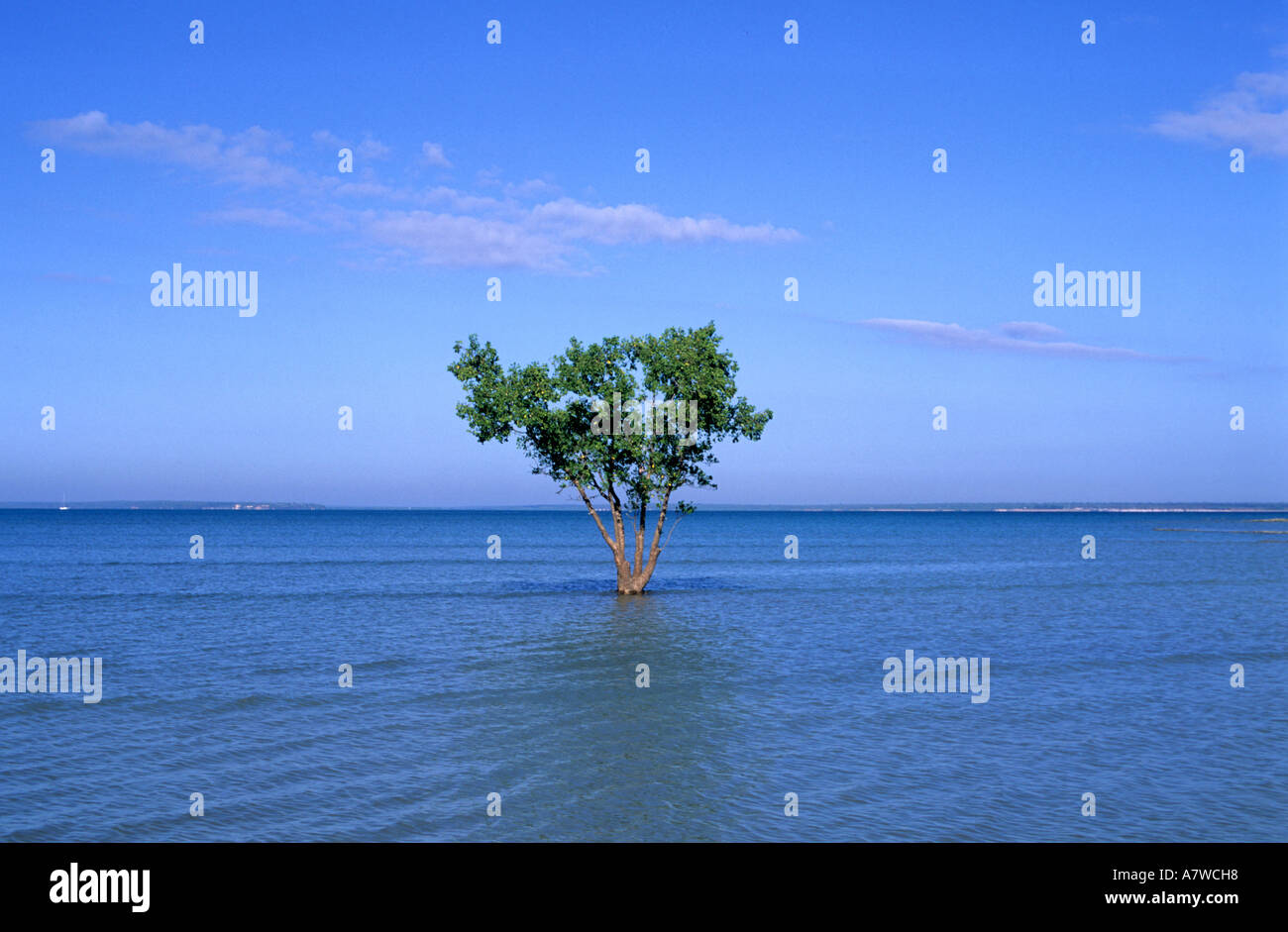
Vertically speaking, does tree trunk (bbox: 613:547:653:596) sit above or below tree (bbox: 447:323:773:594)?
below

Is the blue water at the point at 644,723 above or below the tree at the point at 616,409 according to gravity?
below

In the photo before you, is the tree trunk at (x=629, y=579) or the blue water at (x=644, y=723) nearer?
the blue water at (x=644, y=723)

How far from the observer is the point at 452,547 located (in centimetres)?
11894

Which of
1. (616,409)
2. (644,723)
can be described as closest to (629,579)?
(616,409)

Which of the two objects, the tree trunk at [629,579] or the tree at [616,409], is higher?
the tree at [616,409]

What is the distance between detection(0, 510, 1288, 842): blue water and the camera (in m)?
15.0

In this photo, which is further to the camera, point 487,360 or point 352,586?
point 352,586

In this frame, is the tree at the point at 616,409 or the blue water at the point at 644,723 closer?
the blue water at the point at 644,723

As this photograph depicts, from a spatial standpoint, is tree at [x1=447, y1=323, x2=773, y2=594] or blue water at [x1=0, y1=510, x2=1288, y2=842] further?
tree at [x1=447, y1=323, x2=773, y2=594]

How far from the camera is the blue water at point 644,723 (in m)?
15.0
